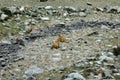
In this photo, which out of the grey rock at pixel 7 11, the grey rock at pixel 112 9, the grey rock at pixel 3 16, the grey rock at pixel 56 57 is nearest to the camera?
the grey rock at pixel 56 57

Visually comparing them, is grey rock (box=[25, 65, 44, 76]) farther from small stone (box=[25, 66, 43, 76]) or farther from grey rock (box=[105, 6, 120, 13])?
grey rock (box=[105, 6, 120, 13])

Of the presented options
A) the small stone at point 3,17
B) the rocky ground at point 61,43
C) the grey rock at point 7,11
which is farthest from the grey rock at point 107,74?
the grey rock at point 7,11

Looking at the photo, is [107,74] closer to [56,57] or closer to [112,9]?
[56,57]

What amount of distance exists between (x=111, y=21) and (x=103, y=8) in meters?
2.41

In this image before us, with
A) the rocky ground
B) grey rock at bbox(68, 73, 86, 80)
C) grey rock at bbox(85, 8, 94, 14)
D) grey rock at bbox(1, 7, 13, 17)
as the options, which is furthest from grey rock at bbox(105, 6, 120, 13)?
grey rock at bbox(68, 73, 86, 80)

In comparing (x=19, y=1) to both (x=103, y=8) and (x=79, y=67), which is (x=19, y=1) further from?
(x=79, y=67)

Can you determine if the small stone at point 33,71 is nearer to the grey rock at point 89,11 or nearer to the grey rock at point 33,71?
the grey rock at point 33,71

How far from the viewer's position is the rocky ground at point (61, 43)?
11.2m

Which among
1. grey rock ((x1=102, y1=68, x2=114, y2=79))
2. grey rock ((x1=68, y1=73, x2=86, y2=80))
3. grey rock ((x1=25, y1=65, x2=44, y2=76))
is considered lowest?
grey rock ((x1=25, y1=65, x2=44, y2=76))

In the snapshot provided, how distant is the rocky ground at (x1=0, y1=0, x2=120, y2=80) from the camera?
11164mm

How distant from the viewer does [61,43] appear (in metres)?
14.2

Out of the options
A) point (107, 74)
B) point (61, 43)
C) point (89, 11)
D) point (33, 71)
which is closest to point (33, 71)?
point (33, 71)

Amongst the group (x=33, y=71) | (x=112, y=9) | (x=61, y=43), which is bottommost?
(x=112, y=9)

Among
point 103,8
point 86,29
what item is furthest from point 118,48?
point 103,8
